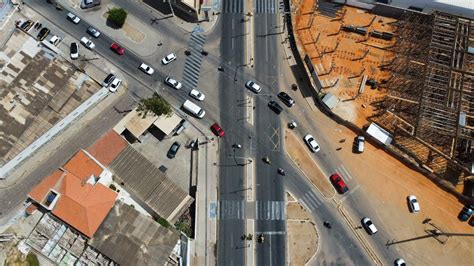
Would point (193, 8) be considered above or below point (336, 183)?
above

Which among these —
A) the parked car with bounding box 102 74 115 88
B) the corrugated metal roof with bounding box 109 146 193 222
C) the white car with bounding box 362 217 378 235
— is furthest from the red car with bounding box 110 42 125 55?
the white car with bounding box 362 217 378 235

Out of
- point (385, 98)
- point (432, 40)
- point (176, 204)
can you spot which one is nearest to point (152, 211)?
point (176, 204)

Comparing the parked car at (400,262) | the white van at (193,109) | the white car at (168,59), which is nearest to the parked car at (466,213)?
the parked car at (400,262)

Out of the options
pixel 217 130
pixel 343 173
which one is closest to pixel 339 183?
pixel 343 173

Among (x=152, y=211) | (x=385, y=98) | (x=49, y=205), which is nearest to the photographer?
(x=49, y=205)

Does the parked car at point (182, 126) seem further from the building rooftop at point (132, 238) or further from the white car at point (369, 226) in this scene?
the white car at point (369, 226)

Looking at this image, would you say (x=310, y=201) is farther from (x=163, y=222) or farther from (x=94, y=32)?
(x=94, y=32)

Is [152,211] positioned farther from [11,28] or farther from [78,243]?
[11,28]
